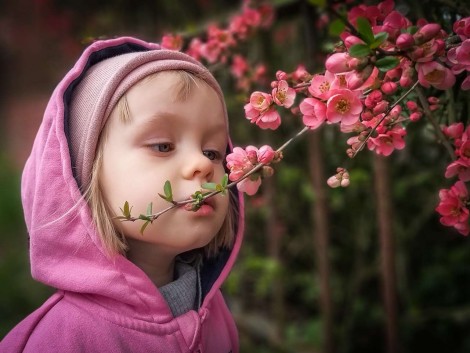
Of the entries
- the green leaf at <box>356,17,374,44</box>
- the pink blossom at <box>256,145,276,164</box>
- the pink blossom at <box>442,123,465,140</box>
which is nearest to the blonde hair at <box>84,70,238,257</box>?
the pink blossom at <box>256,145,276,164</box>

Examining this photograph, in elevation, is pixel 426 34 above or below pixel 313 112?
above

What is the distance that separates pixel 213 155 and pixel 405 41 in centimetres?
56

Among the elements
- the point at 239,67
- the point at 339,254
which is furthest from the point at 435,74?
the point at 339,254

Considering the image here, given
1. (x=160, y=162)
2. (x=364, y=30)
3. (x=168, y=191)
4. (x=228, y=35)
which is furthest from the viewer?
(x=228, y=35)

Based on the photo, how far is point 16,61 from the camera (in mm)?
6055

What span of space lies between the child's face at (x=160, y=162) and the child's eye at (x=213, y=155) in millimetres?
61

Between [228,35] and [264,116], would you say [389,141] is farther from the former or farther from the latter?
[228,35]

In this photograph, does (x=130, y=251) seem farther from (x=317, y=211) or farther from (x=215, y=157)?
(x=317, y=211)

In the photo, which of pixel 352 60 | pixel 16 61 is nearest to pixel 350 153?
pixel 352 60

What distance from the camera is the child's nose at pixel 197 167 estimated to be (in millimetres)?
1101

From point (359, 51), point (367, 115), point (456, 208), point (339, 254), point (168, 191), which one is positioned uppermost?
point (359, 51)

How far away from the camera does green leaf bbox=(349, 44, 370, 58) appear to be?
789 mm

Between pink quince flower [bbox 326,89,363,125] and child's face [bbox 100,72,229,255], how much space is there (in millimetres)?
322

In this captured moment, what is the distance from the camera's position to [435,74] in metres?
0.87
